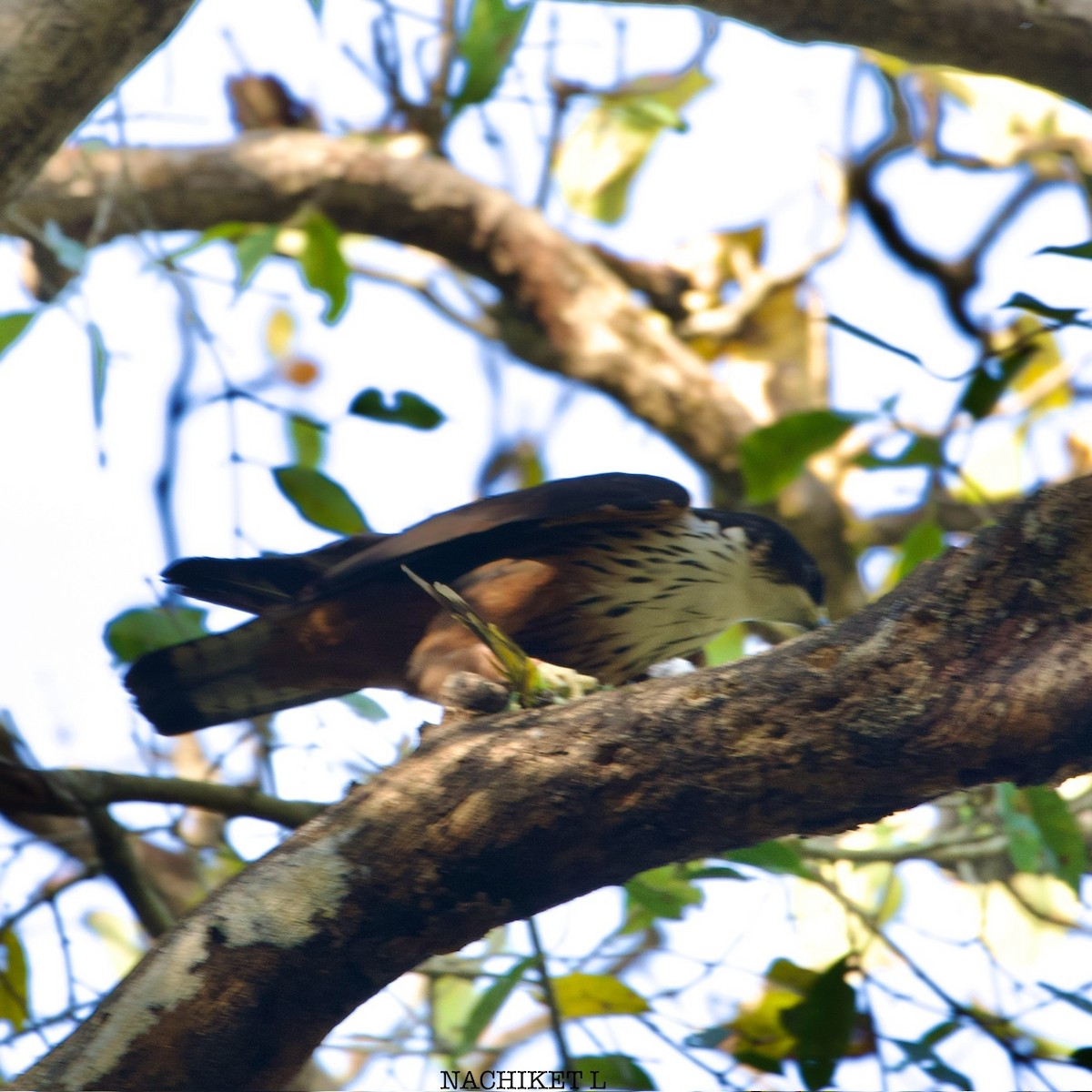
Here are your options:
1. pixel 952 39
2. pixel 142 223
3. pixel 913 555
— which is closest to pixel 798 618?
pixel 913 555

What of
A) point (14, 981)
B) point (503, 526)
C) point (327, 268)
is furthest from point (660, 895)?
point (327, 268)

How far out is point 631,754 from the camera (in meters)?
2.22

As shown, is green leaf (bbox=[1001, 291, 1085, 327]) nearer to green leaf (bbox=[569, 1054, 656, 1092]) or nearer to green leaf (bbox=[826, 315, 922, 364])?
green leaf (bbox=[826, 315, 922, 364])

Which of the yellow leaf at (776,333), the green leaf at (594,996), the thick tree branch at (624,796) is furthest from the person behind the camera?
the yellow leaf at (776,333)

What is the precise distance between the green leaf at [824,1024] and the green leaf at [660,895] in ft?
1.23

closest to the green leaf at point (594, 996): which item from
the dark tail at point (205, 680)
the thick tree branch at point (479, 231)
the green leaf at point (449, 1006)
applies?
the green leaf at point (449, 1006)

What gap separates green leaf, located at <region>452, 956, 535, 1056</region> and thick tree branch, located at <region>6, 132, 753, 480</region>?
3.22 m

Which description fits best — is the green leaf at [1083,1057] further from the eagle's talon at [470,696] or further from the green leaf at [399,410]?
the green leaf at [399,410]

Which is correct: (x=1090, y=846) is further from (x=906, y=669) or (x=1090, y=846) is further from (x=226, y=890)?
(x=226, y=890)

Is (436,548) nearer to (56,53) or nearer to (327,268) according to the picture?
(327,268)

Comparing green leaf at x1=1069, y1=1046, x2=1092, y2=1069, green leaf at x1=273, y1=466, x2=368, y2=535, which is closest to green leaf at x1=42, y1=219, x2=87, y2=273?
green leaf at x1=273, y1=466, x2=368, y2=535

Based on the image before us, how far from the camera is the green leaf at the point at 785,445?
151 inches

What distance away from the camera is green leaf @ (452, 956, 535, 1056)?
10.5 feet

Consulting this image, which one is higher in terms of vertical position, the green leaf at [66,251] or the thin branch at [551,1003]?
the green leaf at [66,251]
